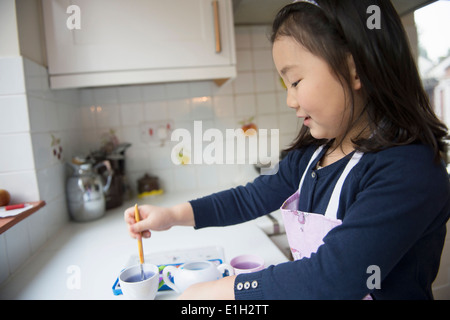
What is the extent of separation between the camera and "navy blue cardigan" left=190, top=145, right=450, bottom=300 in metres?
0.45

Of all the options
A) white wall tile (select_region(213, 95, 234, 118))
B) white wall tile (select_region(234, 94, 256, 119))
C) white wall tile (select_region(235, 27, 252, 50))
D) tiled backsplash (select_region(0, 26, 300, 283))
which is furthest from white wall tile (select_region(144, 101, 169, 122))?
white wall tile (select_region(235, 27, 252, 50))

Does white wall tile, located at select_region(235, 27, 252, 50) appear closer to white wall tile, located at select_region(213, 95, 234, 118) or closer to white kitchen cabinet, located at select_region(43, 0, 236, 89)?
white wall tile, located at select_region(213, 95, 234, 118)

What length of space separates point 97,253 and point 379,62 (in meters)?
0.87

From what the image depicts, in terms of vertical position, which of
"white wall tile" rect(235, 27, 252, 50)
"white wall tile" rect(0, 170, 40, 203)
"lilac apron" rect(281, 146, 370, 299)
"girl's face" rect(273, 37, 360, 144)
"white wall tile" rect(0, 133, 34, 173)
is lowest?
"lilac apron" rect(281, 146, 370, 299)

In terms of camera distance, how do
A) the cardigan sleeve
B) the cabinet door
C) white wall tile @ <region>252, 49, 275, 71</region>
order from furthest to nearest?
white wall tile @ <region>252, 49, 275, 71</region> < the cabinet door < the cardigan sleeve

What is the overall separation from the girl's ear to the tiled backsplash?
95cm

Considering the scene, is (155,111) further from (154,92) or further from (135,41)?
(135,41)

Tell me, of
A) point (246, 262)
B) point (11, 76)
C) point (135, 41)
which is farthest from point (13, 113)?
point (246, 262)

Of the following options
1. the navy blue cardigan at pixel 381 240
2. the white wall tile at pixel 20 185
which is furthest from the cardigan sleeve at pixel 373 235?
the white wall tile at pixel 20 185

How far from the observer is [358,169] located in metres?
0.56

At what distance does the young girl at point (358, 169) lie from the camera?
0.46 m

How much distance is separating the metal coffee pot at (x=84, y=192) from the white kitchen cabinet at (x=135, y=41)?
31cm

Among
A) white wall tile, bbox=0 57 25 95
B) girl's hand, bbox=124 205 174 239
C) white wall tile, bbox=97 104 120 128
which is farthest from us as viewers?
white wall tile, bbox=97 104 120 128
